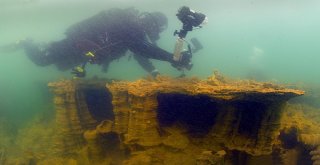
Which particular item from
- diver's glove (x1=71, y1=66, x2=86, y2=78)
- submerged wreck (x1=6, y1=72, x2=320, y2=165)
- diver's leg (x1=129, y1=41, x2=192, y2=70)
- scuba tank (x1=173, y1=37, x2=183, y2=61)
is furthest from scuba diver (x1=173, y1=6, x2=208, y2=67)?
diver's glove (x1=71, y1=66, x2=86, y2=78)

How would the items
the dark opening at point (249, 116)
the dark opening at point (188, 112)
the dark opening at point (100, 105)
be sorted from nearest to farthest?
the dark opening at point (249, 116), the dark opening at point (188, 112), the dark opening at point (100, 105)

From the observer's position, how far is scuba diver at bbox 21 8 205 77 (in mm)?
9141

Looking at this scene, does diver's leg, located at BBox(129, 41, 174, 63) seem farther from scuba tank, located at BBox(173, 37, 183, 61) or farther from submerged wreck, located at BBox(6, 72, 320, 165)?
submerged wreck, located at BBox(6, 72, 320, 165)

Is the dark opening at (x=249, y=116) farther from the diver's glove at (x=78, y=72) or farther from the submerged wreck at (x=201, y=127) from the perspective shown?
the diver's glove at (x=78, y=72)

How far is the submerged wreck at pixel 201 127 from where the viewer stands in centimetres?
515

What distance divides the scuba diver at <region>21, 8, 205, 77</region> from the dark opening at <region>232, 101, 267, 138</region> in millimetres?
2802

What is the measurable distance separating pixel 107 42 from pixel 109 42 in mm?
84

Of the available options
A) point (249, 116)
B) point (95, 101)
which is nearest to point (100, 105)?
point (95, 101)

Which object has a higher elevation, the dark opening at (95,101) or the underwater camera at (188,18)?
the underwater camera at (188,18)

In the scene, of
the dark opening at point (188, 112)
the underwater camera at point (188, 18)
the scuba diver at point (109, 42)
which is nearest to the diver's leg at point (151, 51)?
the scuba diver at point (109, 42)

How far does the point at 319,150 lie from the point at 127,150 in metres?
3.89

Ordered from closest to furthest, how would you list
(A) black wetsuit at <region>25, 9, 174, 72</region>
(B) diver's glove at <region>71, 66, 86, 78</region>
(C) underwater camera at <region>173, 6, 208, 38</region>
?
(C) underwater camera at <region>173, 6, 208, 38</region> < (B) diver's glove at <region>71, 66, 86, 78</region> < (A) black wetsuit at <region>25, 9, 174, 72</region>

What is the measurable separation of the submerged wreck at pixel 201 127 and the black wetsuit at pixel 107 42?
2.55 metres

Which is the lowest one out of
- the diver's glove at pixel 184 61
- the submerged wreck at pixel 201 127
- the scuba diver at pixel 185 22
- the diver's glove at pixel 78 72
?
the submerged wreck at pixel 201 127
